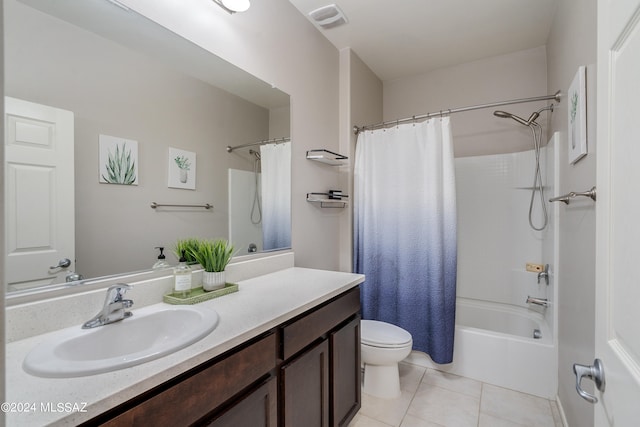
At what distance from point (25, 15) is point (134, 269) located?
0.91 metres

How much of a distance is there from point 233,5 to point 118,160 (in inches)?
38.6

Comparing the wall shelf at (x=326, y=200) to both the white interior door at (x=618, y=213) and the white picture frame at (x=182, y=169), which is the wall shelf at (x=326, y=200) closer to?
the white picture frame at (x=182, y=169)

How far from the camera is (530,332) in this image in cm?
245

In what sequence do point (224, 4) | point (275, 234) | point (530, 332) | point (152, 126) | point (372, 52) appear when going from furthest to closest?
1. point (372, 52)
2. point (530, 332)
3. point (275, 234)
4. point (224, 4)
5. point (152, 126)

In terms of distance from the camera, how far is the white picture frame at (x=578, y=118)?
134 cm

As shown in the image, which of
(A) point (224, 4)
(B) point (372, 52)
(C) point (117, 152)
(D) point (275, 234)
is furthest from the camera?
(B) point (372, 52)

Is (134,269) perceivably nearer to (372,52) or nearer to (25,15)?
(25,15)

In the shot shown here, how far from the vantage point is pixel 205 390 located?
2.63 feet

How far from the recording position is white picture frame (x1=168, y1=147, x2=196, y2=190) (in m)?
1.33

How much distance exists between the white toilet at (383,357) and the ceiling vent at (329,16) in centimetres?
227

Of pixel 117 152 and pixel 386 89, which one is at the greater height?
pixel 386 89

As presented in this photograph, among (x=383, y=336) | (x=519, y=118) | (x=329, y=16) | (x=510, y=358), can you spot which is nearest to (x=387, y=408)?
(x=383, y=336)

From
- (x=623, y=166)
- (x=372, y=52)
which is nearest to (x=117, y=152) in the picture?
(x=623, y=166)

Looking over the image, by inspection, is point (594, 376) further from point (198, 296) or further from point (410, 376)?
point (410, 376)
